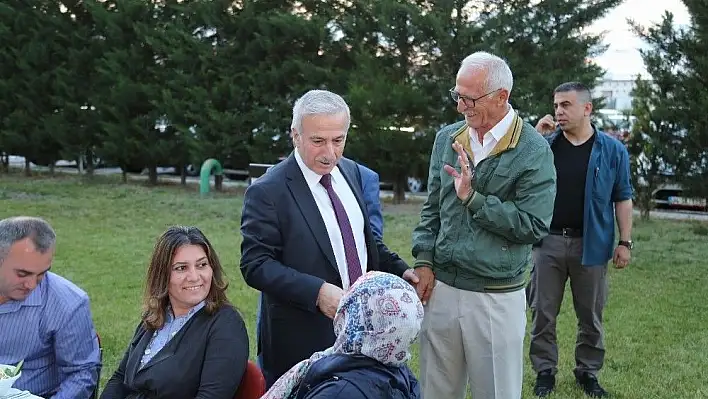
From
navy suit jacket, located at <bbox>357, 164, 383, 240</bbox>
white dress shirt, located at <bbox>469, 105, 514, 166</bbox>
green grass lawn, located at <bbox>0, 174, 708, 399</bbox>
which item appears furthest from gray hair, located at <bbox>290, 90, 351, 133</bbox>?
green grass lawn, located at <bbox>0, 174, 708, 399</bbox>

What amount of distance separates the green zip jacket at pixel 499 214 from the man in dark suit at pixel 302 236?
452 millimetres

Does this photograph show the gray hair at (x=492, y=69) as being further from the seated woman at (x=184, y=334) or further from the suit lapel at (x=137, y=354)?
the suit lapel at (x=137, y=354)

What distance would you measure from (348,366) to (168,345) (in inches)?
40.6

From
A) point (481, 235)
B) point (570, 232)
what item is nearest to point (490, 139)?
point (481, 235)

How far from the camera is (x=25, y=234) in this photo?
9.48ft

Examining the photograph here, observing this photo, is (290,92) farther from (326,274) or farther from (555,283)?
(326,274)

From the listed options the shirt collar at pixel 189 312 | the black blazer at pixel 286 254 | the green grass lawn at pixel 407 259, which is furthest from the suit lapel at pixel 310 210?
the green grass lawn at pixel 407 259

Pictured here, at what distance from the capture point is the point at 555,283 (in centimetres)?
478

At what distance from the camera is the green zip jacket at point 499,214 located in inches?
119

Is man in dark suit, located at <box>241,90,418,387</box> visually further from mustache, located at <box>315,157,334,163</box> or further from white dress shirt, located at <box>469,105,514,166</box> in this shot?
white dress shirt, located at <box>469,105,514,166</box>

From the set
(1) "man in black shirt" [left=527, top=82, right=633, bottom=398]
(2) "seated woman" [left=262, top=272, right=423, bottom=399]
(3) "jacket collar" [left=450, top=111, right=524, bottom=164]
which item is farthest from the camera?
(1) "man in black shirt" [left=527, top=82, right=633, bottom=398]

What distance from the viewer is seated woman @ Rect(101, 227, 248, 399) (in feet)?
9.18

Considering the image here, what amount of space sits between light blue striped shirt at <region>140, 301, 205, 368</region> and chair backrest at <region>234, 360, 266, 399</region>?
0.99 ft

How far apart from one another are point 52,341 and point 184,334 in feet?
1.99
